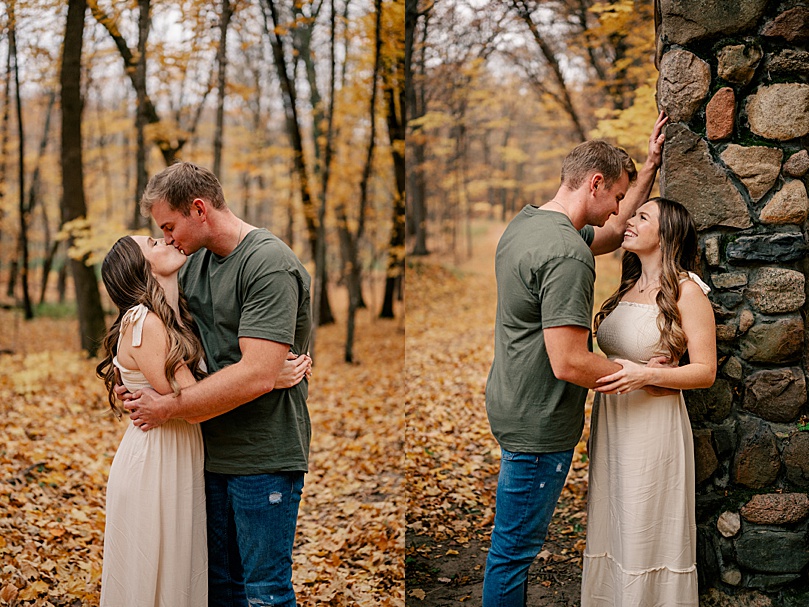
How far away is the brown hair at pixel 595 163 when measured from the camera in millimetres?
2277

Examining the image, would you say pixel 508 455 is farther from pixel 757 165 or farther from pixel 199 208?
pixel 757 165

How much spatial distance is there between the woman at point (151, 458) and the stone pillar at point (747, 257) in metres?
1.60

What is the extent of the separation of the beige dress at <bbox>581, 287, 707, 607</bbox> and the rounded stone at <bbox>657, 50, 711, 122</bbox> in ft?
2.63

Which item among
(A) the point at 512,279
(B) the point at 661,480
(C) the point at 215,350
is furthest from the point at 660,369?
(C) the point at 215,350

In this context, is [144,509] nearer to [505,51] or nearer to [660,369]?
[660,369]

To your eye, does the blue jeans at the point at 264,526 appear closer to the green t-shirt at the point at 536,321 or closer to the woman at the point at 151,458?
the woman at the point at 151,458

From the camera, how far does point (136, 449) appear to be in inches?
87.8

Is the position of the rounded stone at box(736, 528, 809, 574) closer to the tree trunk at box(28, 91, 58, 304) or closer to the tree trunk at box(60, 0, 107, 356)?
the tree trunk at box(60, 0, 107, 356)

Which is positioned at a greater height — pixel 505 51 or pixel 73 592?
pixel 505 51

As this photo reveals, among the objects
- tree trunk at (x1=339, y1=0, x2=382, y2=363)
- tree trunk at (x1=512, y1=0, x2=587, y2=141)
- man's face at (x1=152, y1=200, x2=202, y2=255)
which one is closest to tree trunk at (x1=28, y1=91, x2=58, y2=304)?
tree trunk at (x1=339, y1=0, x2=382, y2=363)

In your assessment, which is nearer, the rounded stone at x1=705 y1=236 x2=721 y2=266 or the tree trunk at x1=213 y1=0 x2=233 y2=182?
the rounded stone at x1=705 y1=236 x2=721 y2=266

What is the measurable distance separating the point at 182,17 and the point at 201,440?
6601 mm

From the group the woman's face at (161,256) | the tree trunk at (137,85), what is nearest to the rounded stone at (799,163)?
the woman's face at (161,256)

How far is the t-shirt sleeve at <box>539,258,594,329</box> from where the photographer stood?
208 cm
